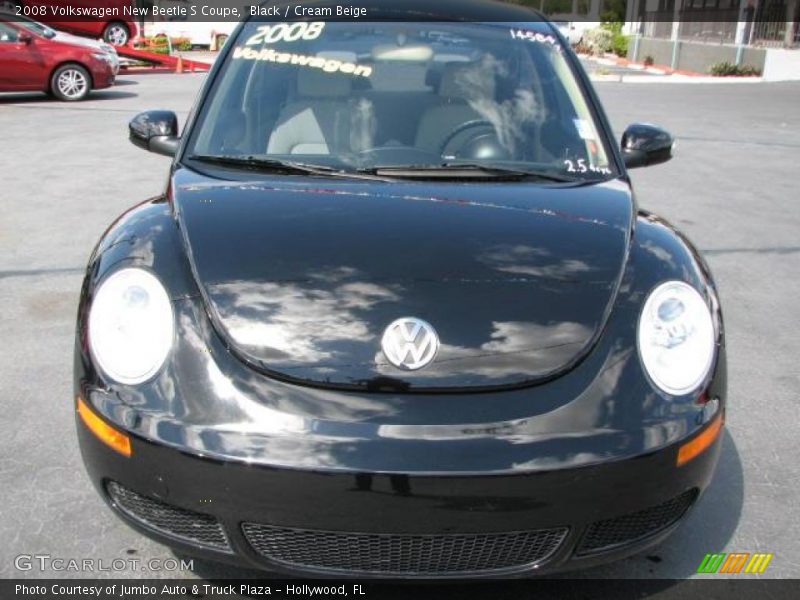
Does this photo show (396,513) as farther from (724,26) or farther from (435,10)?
(724,26)

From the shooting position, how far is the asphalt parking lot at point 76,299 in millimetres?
2680

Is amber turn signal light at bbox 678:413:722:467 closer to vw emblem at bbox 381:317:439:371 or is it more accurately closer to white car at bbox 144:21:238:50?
vw emblem at bbox 381:317:439:371

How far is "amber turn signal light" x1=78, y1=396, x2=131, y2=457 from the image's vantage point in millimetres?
2102

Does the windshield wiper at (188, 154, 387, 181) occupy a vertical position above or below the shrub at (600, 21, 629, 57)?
above

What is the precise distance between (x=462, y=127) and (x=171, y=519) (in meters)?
1.88

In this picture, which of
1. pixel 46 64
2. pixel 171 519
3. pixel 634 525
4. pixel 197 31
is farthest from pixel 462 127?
pixel 197 31

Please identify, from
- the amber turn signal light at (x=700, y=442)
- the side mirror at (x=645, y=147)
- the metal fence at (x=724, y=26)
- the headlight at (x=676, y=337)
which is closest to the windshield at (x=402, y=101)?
the side mirror at (x=645, y=147)

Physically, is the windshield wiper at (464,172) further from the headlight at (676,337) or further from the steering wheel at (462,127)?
the headlight at (676,337)

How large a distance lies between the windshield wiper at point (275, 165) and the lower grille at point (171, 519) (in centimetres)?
123

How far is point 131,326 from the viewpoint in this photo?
223 cm

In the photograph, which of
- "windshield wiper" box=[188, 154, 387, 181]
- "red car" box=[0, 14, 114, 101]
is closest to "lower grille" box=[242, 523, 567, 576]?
"windshield wiper" box=[188, 154, 387, 181]

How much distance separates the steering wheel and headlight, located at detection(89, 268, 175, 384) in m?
1.37

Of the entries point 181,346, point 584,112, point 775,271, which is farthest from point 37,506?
point 775,271

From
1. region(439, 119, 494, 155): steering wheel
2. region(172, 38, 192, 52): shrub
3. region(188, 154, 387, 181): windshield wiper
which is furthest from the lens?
region(172, 38, 192, 52): shrub
